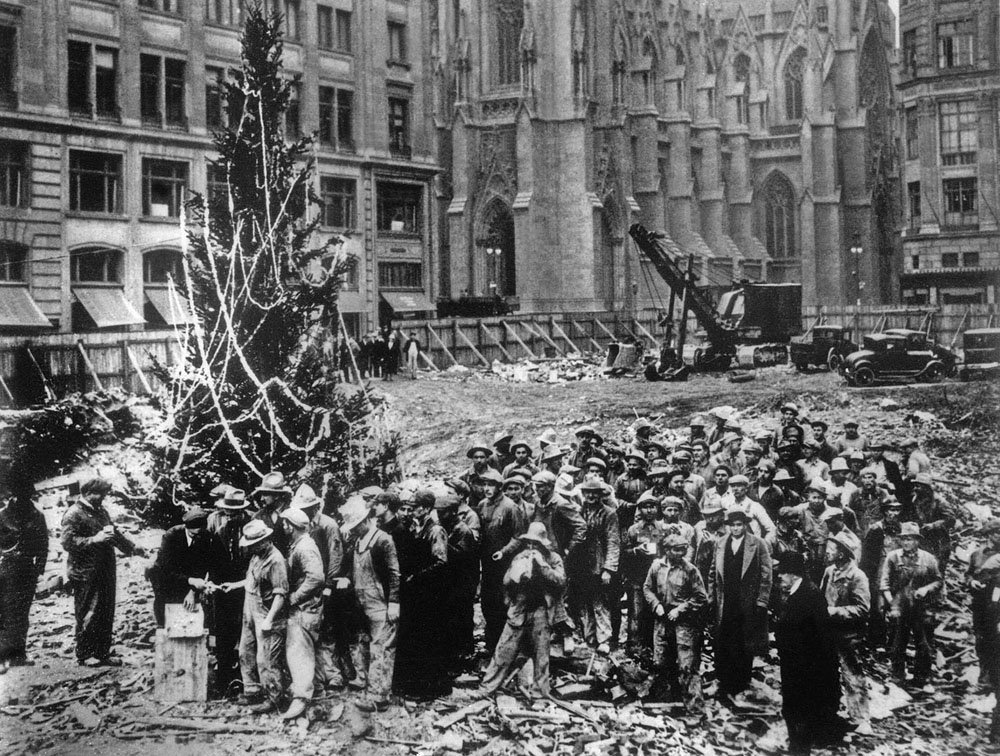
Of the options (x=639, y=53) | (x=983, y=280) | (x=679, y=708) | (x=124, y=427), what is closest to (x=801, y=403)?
(x=983, y=280)

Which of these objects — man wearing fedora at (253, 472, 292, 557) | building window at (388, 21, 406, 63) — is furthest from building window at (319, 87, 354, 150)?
man wearing fedora at (253, 472, 292, 557)

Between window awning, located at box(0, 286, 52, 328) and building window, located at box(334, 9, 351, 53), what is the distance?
10186 millimetres

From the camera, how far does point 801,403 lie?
46.8ft

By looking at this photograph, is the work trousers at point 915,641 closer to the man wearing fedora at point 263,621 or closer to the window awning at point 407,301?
the man wearing fedora at point 263,621

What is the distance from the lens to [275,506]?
34.0ft

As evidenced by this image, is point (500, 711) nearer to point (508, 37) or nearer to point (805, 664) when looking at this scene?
point (805, 664)

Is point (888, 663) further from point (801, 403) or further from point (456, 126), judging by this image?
point (456, 126)

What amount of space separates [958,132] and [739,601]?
351 inches

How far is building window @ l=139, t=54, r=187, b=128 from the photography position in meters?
15.6

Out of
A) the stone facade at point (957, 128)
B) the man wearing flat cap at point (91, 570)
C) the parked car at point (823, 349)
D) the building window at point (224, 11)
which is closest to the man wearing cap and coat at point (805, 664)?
the stone facade at point (957, 128)

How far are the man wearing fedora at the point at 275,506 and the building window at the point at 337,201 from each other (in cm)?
1333

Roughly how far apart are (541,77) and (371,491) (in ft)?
125

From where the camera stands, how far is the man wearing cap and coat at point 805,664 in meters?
8.44

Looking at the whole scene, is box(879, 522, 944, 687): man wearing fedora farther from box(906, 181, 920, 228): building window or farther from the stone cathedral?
the stone cathedral
